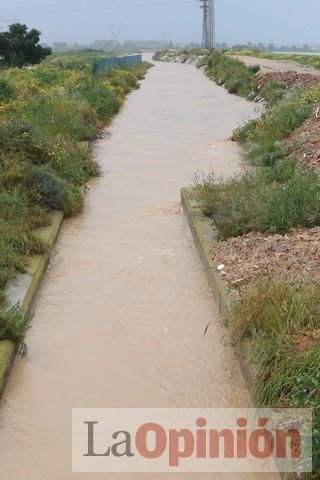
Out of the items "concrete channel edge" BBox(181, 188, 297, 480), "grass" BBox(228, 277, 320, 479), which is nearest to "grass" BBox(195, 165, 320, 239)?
"concrete channel edge" BBox(181, 188, 297, 480)

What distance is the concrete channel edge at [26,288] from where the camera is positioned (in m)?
5.55

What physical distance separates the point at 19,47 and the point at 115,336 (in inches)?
2101

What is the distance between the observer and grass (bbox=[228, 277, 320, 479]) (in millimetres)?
4449

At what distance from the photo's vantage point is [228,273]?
7.11m

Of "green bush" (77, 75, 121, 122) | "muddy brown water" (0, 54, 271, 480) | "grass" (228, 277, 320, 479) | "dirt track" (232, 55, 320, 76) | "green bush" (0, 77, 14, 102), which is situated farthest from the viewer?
"dirt track" (232, 55, 320, 76)

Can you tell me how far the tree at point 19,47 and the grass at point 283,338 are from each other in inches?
2086

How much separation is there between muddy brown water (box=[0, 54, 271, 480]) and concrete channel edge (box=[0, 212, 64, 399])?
13 centimetres

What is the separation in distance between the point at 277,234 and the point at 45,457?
13.4ft

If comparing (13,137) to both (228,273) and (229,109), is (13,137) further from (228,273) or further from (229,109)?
(229,109)

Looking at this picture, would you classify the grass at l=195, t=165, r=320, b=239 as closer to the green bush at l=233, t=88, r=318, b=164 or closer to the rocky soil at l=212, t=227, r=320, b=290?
the rocky soil at l=212, t=227, r=320, b=290

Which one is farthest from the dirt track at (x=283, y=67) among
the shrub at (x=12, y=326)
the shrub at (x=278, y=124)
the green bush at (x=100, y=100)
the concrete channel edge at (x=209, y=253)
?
the shrub at (x=12, y=326)

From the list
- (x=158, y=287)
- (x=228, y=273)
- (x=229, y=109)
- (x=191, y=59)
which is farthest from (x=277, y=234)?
(x=191, y=59)

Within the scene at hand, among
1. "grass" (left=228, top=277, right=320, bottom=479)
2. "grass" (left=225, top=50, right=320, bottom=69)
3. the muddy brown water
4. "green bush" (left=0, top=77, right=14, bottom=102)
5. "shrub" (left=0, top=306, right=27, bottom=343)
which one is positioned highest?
"green bush" (left=0, top=77, right=14, bottom=102)

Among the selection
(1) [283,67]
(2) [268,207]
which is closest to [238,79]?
(1) [283,67]
